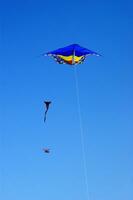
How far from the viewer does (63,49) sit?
18.4m

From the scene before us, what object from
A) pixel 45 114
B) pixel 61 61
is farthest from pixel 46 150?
pixel 61 61

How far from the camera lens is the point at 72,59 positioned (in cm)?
1867

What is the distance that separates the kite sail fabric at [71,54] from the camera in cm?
1822

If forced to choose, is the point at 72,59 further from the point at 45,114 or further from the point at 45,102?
the point at 45,114

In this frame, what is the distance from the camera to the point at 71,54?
18.6m

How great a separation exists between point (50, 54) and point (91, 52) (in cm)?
280

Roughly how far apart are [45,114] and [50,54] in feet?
16.1

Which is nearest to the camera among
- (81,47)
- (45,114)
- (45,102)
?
(45,114)

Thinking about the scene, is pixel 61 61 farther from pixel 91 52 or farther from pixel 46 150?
pixel 46 150

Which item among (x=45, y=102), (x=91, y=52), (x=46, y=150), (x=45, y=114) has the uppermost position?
(x=91, y=52)

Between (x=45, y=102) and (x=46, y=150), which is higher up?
(x=45, y=102)

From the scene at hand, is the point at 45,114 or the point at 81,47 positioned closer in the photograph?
the point at 45,114

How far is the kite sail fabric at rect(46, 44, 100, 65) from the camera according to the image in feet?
59.8

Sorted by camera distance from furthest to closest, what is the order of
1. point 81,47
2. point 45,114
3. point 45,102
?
point 81,47, point 45,102, point 45,114
